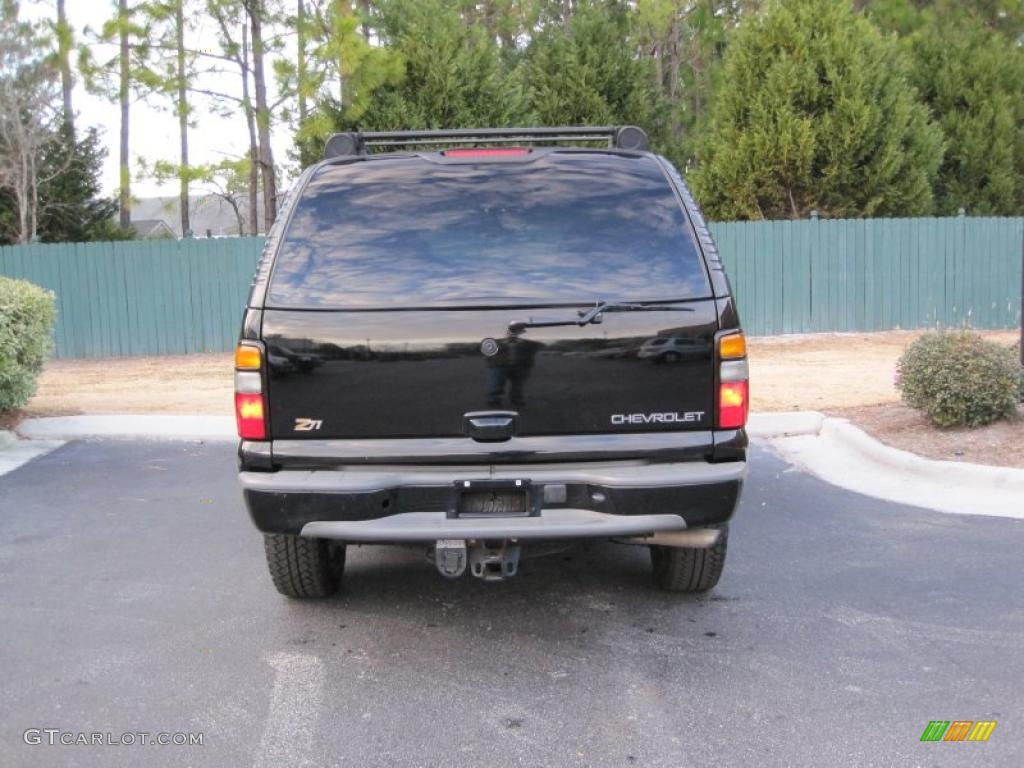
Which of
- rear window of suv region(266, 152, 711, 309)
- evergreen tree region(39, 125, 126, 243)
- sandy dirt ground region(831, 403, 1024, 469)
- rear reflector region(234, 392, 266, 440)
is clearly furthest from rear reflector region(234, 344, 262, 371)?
evergreen tree region(39, 125, 126, 243)

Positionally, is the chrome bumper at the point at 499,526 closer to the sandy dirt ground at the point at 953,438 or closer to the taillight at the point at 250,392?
the taillight at the point at 250,392

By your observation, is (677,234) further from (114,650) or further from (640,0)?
(640,0)

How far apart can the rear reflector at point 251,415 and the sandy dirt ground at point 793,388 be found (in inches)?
209

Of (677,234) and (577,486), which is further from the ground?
(677,234)

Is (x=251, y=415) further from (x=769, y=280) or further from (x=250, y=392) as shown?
(x=769, y=280)

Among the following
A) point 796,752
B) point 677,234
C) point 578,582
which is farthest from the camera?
point 578,582

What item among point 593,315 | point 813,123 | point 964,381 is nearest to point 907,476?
point 964,381

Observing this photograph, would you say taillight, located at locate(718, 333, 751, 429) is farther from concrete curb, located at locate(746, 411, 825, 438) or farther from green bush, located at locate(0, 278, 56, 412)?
green bush, located at locate(0, 278, 56, 412)

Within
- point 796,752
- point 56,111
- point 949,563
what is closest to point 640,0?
point 56,111

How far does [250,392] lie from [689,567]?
7.10 ft

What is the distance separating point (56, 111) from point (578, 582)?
21.2 m

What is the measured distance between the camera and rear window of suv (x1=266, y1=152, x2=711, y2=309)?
3871 millimetres

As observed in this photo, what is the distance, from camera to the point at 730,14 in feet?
92.8

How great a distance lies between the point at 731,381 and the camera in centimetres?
384
